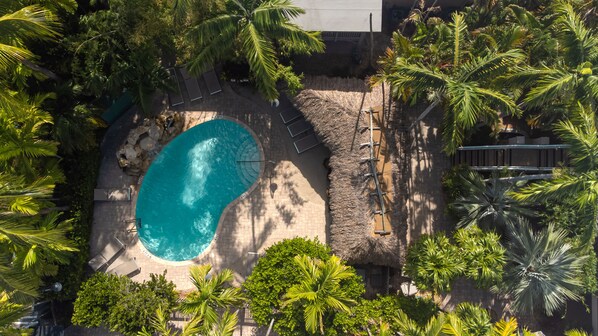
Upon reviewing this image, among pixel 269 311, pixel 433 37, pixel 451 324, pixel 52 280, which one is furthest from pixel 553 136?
pixel 52 280

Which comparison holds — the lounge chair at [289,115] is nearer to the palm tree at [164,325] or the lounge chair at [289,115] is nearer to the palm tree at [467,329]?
the palm tree at [164,325]

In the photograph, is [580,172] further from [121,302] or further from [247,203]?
[121,302]

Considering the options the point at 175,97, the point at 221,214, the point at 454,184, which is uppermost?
the point at 175,97

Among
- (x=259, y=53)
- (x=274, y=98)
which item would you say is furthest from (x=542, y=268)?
(x=259, y=53)

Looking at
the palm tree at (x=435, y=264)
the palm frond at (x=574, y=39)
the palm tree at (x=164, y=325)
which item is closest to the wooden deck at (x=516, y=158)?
the palm frond at (x=574, y=39)

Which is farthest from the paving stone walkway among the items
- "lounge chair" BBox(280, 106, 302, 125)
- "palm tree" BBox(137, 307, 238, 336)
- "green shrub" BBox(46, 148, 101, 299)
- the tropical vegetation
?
"palm tree" BBox(137, 307, 238, 336)

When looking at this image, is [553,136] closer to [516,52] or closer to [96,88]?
[516,52]
